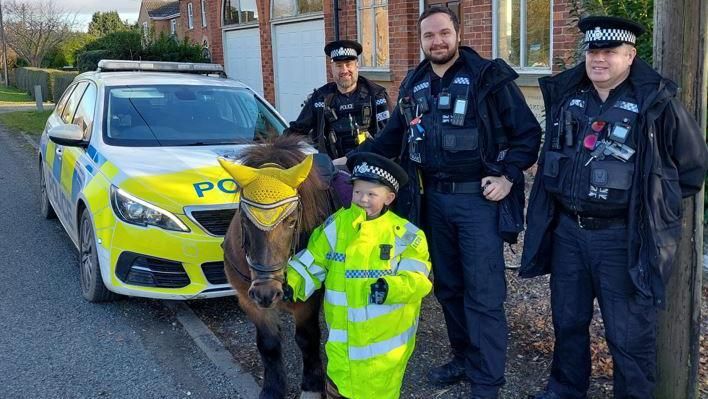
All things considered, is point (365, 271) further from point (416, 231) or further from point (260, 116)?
point (260, 116)

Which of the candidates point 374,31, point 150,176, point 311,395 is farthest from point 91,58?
point 311,395

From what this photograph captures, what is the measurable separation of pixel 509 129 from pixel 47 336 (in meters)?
3.46

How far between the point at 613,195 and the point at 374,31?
9299 mm

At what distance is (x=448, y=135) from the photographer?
3258 mm

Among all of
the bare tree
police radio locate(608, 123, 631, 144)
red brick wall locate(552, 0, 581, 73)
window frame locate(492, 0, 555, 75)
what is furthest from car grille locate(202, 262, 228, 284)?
the bare tree

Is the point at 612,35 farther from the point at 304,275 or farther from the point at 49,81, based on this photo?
the point at 49,81

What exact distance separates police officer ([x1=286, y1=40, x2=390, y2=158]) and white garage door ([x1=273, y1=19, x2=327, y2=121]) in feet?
28.2

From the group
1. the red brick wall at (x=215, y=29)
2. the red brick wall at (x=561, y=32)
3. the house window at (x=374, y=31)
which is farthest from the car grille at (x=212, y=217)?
the red brick wall at (x=215, y=29)

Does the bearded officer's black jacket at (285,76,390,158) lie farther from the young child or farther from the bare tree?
the bare tree

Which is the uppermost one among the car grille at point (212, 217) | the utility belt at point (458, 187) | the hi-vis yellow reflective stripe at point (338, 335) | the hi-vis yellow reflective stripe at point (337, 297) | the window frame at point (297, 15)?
the window frame at point (297, 15)

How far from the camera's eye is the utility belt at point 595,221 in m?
2.90

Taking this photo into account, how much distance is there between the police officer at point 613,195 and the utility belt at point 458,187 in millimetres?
291

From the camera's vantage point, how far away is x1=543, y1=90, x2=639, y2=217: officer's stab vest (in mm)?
2789

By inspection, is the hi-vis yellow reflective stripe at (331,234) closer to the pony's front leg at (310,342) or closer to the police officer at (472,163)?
the pony's front leg at (310,342)
